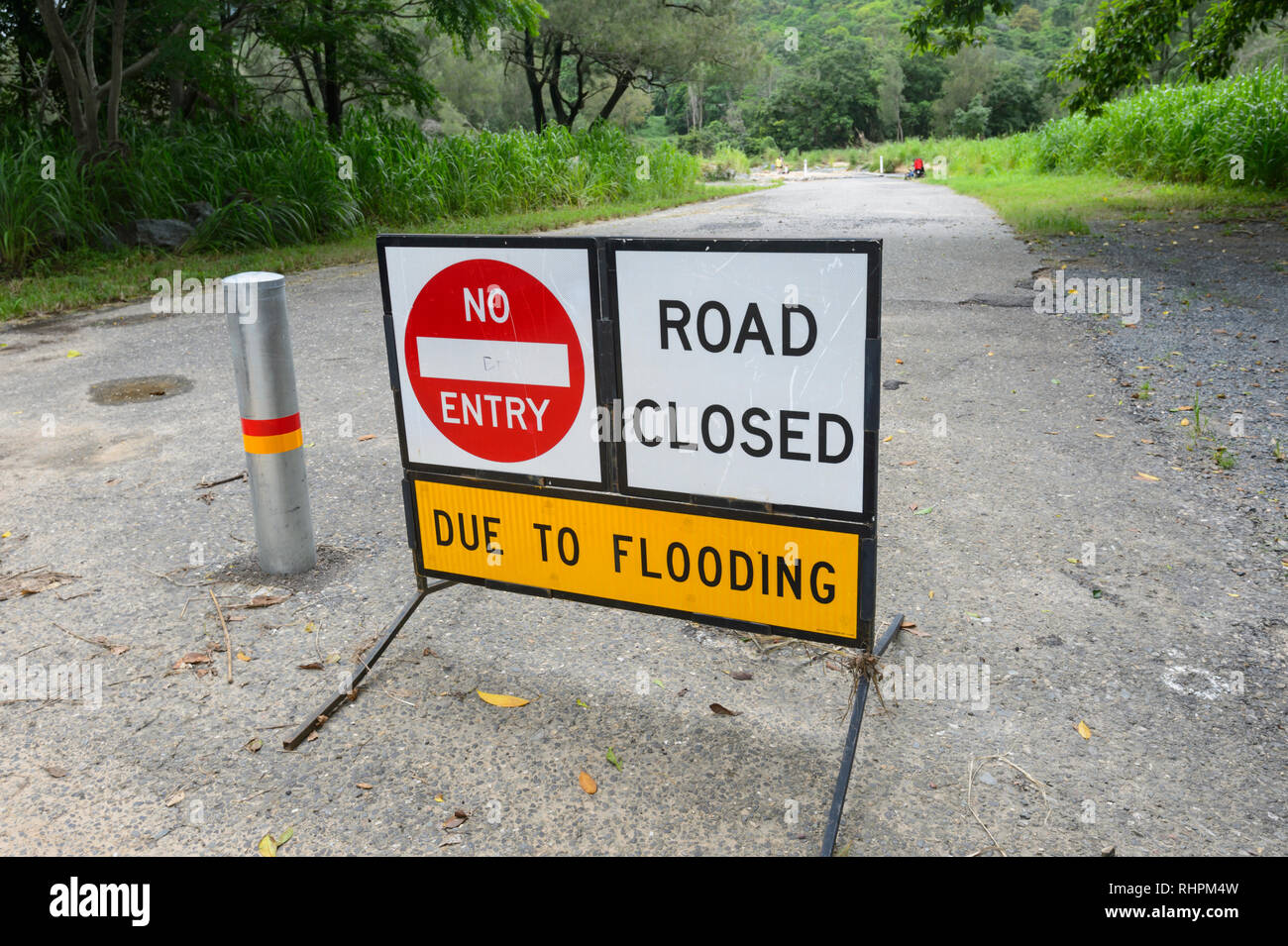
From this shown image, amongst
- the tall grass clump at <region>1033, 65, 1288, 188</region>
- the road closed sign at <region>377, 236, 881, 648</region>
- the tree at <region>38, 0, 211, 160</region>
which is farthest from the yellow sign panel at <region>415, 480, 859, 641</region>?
the tall grass clump at <region>1033, 65, 1288, 188</region>

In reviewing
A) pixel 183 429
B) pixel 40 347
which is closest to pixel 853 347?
pixel 183 429

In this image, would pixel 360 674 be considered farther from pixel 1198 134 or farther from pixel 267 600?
pixel 1198 134

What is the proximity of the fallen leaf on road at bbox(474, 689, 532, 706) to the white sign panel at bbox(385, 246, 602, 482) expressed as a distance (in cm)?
71

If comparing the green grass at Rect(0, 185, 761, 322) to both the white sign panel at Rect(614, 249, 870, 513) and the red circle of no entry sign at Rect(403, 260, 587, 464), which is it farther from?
the white sign panel at Rect(614, 249, 870, 513)

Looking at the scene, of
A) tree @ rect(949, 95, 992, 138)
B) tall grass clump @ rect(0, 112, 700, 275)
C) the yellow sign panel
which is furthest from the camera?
tree @ rect(949, 95, 992, 138)

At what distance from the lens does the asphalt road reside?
2.55 metres

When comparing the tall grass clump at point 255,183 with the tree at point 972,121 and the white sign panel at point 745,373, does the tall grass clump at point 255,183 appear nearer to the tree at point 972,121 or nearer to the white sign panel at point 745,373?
the white sign panel at point 745,373

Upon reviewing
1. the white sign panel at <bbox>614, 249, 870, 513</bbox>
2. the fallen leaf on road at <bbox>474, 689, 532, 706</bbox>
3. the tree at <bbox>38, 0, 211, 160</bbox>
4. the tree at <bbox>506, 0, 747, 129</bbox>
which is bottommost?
the fallen leaf on road at <bbox>474, 689, 532, 706</bbox>

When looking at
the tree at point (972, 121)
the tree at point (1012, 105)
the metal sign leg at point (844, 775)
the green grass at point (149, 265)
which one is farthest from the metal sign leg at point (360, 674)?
the tree at point (1012, 105)

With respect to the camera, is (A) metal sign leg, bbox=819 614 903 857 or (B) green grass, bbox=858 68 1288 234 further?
(B) green grass, bbox=858 68 1288 234

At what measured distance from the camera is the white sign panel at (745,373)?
8.60ft

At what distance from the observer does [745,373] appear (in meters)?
2.77

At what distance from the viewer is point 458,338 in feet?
10.4

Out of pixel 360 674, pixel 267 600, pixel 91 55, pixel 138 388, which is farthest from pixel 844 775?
pixel 91 55
